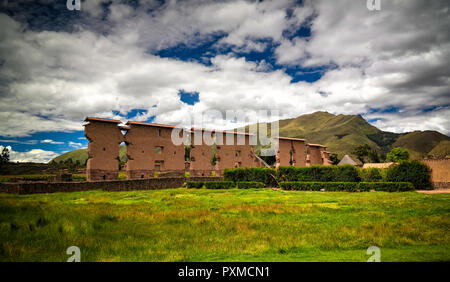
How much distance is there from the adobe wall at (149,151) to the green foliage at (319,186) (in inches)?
714

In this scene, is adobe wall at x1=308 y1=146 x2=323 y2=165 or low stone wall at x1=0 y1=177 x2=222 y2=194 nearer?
low stone wall at x1=0 y1=177 x2=222 y2=194

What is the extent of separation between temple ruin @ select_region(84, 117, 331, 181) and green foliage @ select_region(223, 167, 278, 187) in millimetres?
6045

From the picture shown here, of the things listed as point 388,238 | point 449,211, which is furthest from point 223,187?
point 388,238

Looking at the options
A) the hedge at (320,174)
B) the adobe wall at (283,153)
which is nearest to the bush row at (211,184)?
the hedge at (320,174)

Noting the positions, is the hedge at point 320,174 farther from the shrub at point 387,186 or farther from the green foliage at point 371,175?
the shrub at point 387,186

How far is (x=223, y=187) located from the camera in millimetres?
36469

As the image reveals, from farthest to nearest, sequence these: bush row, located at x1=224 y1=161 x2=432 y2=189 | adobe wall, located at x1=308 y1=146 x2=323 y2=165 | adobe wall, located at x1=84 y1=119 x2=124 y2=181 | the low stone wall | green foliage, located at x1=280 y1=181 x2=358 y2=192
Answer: adobe wall, located at x1=308 y1=146 x2=323 y2=165
adobe wall, located at x1=84 y1=119 x2=124 y2=181
green foliage, located at x1=280 y1=181 x2=358 y2=192
bush row, located at x1=224 y1=161 x2=432 y2=189
the low stone wall

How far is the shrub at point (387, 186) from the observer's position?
2892 cm

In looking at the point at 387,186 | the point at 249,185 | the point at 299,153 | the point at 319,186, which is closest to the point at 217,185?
the point at 249,185

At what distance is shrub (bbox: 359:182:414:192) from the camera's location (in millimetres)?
28922

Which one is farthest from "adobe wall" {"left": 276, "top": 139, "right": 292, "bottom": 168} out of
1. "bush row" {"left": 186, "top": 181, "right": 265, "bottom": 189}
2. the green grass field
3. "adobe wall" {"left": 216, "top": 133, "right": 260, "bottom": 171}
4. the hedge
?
the green grass field

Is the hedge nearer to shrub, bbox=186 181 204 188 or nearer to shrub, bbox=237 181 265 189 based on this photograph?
shrub, bbox=237 181 265 189
